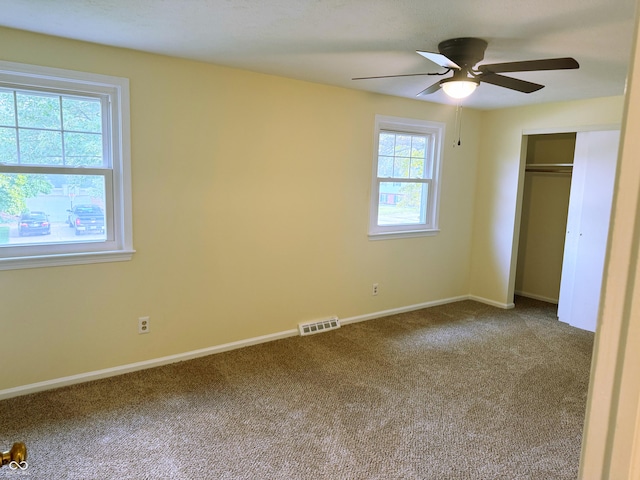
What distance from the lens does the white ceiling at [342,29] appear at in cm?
207

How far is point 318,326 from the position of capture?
4.10 metres

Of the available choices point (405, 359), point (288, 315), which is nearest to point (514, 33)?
point (405, 359)

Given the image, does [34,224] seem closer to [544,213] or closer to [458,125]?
[458,125]

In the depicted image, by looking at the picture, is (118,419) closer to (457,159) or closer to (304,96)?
(304,96)

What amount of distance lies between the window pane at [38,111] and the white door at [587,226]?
471 cm

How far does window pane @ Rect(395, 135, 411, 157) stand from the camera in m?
4.52

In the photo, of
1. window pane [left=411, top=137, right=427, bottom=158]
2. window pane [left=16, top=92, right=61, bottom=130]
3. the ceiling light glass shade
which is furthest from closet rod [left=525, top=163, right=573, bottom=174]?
window pane [left=16, top=92, right=61, bottom=130]

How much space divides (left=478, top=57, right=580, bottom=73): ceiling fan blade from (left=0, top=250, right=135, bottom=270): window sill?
8.91 feet

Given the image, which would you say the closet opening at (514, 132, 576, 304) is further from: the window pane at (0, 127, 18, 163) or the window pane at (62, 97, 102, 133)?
the window pane at (0, 127, 18, 163)

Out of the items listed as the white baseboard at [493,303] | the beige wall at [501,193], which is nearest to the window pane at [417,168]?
the beige wall at [501,193]

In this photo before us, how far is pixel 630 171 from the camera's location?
473 mm

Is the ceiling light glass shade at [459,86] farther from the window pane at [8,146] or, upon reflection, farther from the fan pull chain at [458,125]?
the window pane at [8,146]

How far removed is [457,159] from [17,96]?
166 inches

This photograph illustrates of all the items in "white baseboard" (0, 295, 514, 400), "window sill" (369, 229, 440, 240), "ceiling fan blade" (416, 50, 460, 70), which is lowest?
"white baseboard" (0, 295, 514, 400)
